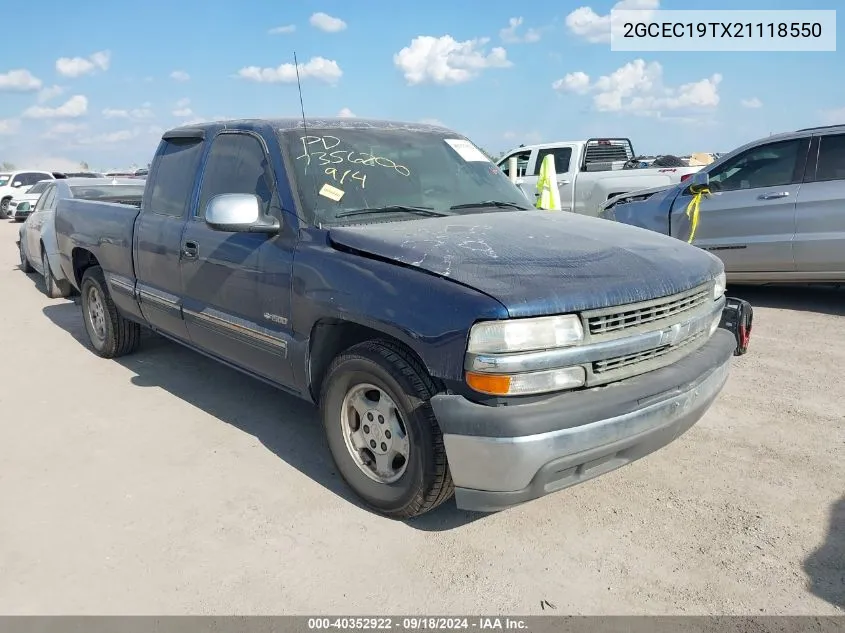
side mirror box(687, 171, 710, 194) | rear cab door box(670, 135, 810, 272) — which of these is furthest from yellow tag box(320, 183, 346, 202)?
rear cab door box(670, 135, 810, 272)

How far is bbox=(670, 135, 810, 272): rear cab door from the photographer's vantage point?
6.84 m

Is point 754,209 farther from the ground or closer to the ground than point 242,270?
closer to the ground

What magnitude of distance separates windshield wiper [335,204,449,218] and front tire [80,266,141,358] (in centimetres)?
309

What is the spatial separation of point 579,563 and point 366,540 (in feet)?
3.06

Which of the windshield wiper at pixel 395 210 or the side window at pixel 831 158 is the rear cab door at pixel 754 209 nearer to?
the side window at pixel 831 158

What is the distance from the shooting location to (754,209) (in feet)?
23.2

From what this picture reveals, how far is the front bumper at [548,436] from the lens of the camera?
255 centimetres

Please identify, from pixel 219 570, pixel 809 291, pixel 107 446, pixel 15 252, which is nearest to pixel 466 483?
pixel 219 570

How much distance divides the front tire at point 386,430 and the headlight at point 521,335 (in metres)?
0.36

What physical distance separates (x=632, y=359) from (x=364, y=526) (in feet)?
4.72

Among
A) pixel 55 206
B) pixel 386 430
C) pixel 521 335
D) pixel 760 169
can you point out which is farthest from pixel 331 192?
pixel 55 206

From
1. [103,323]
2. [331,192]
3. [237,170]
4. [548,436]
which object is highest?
[237,170]

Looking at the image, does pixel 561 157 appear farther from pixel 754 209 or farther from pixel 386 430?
pixel 386 430

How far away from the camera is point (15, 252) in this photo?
48.5 feet
